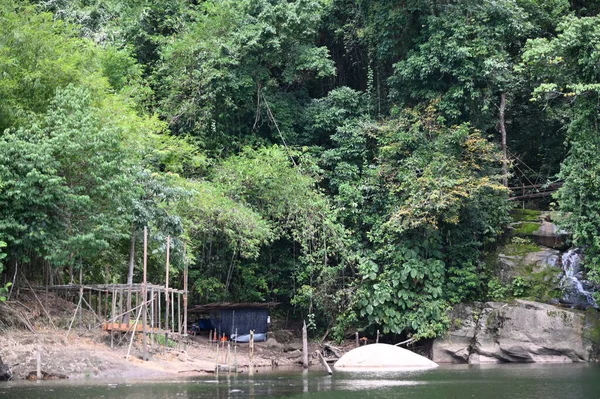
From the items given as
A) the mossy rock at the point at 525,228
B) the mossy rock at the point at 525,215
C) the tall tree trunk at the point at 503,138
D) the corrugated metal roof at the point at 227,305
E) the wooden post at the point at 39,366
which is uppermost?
the tall tree trunk at the point at 503,138

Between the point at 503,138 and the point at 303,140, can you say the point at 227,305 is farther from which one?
the point at 503,138

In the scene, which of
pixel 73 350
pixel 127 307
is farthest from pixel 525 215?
pixel 73 350

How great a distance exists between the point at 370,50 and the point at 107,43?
10.8 metres

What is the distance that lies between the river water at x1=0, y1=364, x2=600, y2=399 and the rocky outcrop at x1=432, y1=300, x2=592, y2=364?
3.35 metres

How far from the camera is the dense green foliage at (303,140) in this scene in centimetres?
2083

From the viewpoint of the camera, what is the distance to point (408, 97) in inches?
1160

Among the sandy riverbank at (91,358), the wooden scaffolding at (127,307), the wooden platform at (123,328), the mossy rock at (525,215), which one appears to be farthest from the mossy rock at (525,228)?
the wooden platform at (123,328)

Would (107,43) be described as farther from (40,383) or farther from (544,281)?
(544,281)

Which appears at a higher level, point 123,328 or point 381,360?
point 123,328

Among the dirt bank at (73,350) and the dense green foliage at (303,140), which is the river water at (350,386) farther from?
the dense green foliage at (303,140)

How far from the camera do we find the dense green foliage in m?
20.8

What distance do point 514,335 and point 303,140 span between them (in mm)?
11577

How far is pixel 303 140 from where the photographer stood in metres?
30.7

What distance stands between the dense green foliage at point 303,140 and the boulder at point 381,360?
2.39 meters
